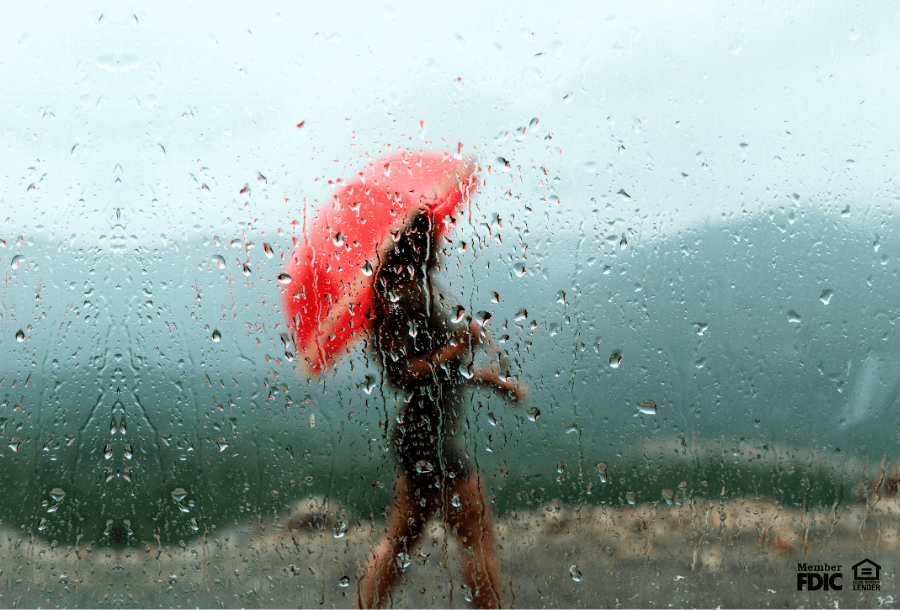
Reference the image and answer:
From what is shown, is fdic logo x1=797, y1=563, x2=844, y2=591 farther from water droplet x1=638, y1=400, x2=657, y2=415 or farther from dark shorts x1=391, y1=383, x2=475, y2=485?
dark shorts x1=391, y1=383, x2=475, y2=485

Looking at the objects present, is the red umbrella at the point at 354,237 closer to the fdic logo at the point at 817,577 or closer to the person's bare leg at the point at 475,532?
the person's bare leg at the point at 475,532

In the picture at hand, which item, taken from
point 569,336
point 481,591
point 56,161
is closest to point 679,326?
point 569,336

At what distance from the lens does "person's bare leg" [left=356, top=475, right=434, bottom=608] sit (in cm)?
108

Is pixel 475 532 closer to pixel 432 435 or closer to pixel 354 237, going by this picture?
pixel 432 435

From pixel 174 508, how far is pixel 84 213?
2.02 ft

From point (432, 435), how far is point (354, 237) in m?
0.43

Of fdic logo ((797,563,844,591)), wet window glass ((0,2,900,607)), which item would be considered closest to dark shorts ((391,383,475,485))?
wet window glass ((0,2,900,607))

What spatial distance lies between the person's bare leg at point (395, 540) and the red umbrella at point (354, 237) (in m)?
0.30

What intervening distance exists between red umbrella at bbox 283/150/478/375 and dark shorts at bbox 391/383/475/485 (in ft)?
0.61

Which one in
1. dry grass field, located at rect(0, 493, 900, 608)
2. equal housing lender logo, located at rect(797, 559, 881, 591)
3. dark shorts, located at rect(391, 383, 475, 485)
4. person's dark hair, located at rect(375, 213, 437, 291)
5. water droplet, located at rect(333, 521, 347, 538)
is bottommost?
equal housing lender logo, located at rect(797, 559, 881, 591)

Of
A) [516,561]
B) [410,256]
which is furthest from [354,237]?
[516,561]

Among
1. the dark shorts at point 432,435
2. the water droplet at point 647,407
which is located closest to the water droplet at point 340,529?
the dark shorts at point 432,435

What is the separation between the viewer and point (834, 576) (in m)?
1.12

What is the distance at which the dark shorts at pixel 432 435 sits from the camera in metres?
1.08
